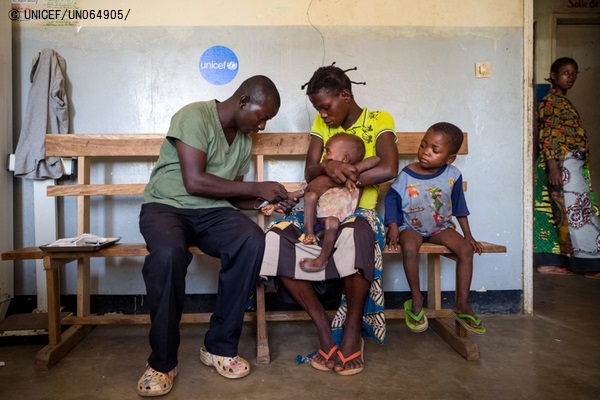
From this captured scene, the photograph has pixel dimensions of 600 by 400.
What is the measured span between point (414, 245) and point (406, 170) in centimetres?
54

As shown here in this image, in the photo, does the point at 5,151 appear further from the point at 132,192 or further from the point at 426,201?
the point at 426,201

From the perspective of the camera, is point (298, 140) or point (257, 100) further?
point (298, 140)

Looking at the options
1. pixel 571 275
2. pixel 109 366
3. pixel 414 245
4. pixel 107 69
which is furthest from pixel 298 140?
pixel 571 275

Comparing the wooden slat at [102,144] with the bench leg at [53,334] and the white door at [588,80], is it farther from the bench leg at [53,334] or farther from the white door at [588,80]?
the white door at [588,80]

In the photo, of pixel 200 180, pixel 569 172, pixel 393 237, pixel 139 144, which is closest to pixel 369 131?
pixel 393 237

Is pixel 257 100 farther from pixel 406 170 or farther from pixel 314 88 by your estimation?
pixel 406 170

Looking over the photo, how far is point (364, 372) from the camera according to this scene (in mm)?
2359

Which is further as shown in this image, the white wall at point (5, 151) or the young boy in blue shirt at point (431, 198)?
the white wall at point (5, 151)

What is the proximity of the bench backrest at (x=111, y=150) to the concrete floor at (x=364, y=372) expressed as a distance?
81 centimetres

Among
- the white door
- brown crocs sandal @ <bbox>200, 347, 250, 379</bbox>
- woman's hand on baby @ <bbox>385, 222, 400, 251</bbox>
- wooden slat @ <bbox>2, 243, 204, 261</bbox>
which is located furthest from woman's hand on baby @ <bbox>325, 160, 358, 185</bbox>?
the white door

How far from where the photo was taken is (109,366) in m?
2.45

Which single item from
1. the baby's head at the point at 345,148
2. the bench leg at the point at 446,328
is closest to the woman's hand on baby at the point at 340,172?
the baby's head at the point at 345,148

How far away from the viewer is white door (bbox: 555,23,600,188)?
609 centimetres

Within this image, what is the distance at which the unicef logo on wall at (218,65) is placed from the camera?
3.32 meters
